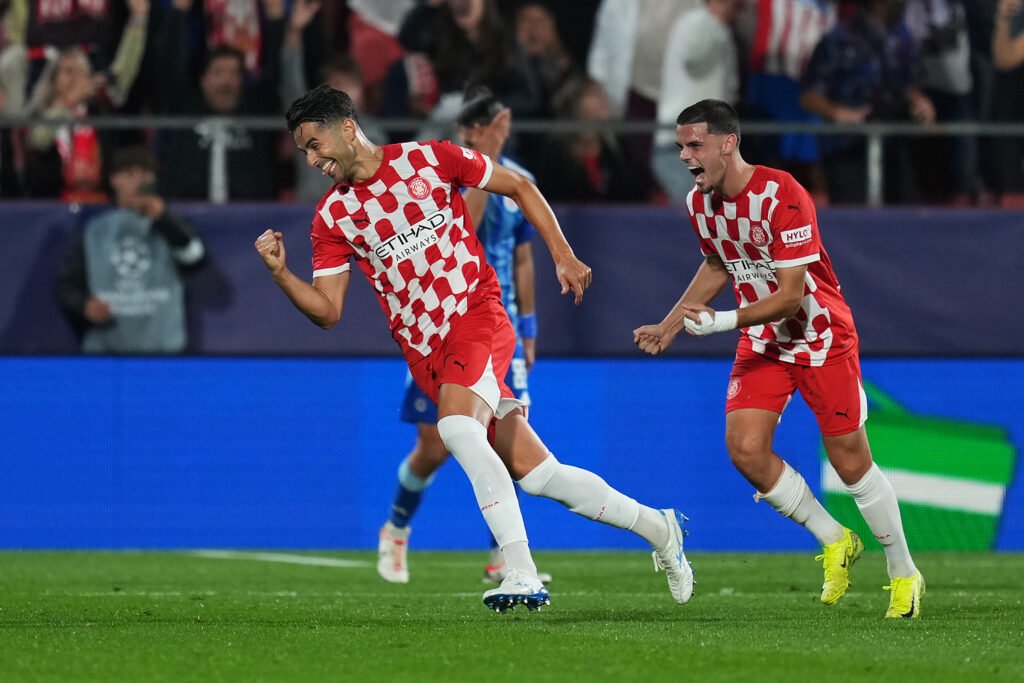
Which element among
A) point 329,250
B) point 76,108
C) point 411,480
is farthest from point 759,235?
point 76,108

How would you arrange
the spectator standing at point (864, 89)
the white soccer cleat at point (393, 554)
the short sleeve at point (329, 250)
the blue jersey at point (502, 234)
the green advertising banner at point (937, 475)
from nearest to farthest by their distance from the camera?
the short sleeve at point (329, 250)
the blue jersey at point (502, 234)
the white soccer cleat at point (393, 554)
the green advertising banner at point (937, 475)
the spectator standing at point (864, 89)

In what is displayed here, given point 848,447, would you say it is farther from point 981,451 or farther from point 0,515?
point 0,515

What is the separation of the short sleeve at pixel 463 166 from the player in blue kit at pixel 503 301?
1.87 meters

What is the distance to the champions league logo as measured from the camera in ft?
39.4

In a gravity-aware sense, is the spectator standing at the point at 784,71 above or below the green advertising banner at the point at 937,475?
above

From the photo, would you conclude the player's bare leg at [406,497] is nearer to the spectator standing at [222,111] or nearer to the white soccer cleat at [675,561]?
the white soccer cleat at [675,561]

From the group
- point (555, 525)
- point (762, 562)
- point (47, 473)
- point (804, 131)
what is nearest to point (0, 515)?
point (47, 473)

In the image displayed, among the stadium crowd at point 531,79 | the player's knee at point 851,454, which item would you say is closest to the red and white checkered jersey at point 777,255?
the player's knee at point 851,454

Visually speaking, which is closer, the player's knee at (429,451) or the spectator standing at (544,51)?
the player's knee at (429,451)

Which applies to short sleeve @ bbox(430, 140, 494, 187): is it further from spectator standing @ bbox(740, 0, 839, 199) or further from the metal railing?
spectator standing @ bbox(740, 0, 839, 199)

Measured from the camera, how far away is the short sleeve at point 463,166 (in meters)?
6.86

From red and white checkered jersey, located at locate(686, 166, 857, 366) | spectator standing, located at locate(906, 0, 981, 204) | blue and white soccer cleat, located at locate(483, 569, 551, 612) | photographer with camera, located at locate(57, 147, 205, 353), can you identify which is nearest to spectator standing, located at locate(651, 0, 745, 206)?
spectator standing, located at locate(906, 0, 981, 204)

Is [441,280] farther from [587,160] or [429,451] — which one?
[587,160]

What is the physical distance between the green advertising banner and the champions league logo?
470 cm
